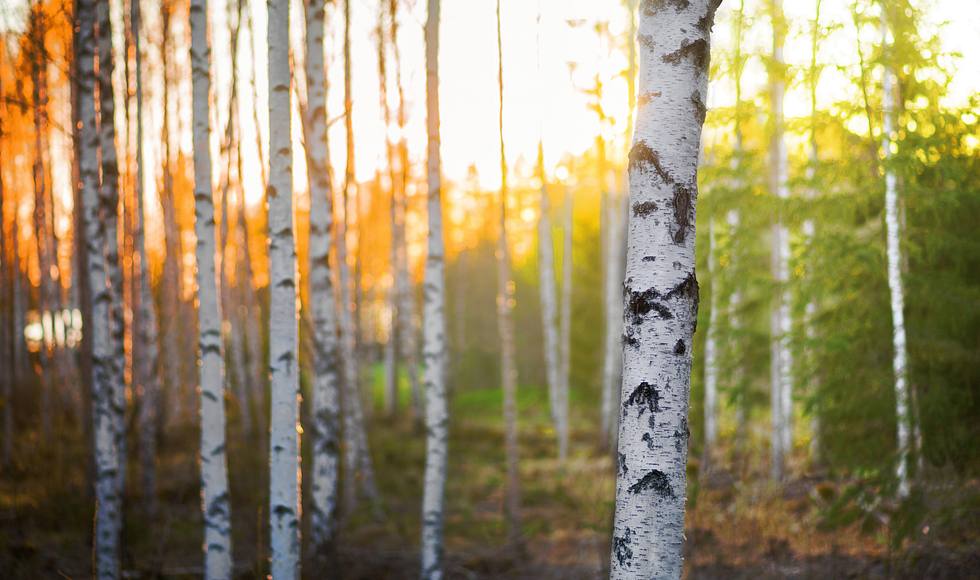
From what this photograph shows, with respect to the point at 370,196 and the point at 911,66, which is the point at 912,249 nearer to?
the point at 911,66

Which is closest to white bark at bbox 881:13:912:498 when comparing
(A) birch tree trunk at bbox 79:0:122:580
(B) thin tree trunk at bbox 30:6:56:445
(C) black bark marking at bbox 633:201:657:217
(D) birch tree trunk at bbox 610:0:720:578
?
(D) birch tree trunk at bbox 610:0:720:578

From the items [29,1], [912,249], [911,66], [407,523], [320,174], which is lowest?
[407,523]

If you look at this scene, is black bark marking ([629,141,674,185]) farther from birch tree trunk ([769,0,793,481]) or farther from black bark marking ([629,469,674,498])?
birch tree trunk ([769,0,793,481])

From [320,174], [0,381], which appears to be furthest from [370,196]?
[320,174]

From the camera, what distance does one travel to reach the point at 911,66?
8.03m

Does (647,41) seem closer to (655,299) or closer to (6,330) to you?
(655,299)

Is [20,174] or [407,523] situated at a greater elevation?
[20,174]

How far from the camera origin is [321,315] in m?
8.15

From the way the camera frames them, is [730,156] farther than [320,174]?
Yes

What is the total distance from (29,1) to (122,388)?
4.90m

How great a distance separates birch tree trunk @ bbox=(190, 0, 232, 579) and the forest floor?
15.3 inches

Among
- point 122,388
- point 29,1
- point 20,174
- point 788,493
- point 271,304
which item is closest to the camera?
point 271,304

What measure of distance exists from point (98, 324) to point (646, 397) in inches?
223

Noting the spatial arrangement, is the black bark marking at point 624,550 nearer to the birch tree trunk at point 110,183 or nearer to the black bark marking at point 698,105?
the black bark marking at point 698,105
